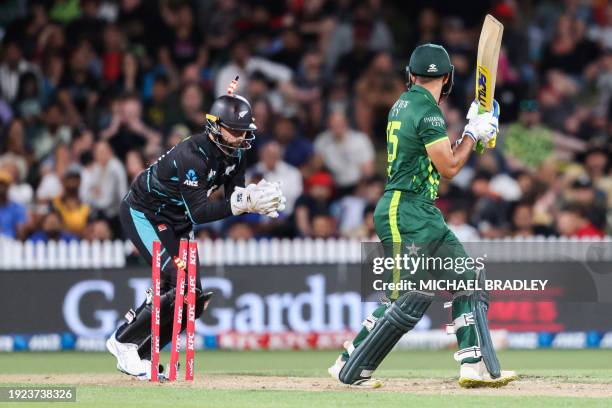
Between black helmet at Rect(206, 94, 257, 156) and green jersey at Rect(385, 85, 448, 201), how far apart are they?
1299 millimetres

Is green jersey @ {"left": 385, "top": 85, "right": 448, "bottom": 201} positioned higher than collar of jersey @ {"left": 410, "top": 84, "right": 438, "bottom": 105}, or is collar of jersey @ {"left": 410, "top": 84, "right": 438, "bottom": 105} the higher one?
collar of jersey @ {"left": 410, "top": 84, "right": 438, "bottom": 105}

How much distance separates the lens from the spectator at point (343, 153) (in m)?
18.3

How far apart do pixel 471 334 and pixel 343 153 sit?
8802 millimetres

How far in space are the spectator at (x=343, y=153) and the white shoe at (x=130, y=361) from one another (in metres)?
7.67

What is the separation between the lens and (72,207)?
17.3 m

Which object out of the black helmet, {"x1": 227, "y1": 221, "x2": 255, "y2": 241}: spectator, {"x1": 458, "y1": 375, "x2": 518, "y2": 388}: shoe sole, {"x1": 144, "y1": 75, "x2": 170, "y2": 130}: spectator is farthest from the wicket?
{"x1": 144, "y1": 75, "x2": 170, "y2": 130}: spectator

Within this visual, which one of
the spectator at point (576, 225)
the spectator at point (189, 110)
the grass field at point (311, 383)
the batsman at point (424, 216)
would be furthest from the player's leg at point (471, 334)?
the spectator at point (189, 110)

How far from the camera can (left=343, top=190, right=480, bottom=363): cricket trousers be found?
31.6 ft

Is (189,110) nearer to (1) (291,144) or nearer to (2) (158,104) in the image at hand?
(2) (158,104)

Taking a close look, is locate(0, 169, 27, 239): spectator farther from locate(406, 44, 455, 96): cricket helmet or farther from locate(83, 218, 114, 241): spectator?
locate(406, 44, 455, 96): cricket helmet

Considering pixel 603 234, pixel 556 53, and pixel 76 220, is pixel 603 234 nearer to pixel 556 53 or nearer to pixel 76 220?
pixel 556 53

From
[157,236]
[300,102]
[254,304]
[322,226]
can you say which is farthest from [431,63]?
[300,102]

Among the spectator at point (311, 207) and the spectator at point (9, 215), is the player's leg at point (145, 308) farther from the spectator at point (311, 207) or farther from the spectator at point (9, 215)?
the spectator at point (9, 215)

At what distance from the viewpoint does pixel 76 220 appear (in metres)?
17.2
